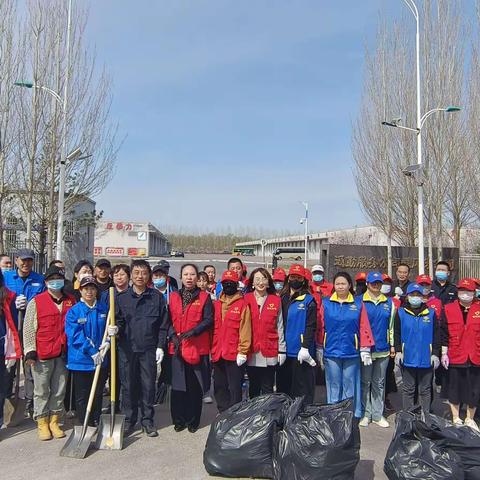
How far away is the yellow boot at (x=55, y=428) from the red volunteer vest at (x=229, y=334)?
1.70 metres

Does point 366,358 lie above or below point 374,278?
below

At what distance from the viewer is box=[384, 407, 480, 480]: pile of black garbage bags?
3.57m

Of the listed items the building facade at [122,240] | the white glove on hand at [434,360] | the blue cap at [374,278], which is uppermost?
the building facade at [122,240]

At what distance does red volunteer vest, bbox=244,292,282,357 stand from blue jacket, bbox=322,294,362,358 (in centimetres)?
58

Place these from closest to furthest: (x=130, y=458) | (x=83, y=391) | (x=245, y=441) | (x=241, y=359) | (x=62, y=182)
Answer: (x=245, y=441) < (x=130, y=458) < (x=83, y=391) < (x=241, y=359) < (x=62, y=182)

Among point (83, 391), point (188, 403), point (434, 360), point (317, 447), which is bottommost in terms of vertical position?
point (188, 403)

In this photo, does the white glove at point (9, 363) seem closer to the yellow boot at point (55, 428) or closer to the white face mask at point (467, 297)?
the yellow boot at point (55, 428)

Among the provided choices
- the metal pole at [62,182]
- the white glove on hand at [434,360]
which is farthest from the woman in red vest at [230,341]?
the metal pole at [62,182]

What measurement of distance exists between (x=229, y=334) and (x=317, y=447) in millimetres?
1711

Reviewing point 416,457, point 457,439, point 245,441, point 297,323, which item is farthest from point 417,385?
point 245,441

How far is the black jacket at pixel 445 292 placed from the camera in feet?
22.6

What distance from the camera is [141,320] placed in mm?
4996

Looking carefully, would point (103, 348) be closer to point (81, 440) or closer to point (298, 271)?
point (81, 440)

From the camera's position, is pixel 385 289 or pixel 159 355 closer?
pixel 159 355
